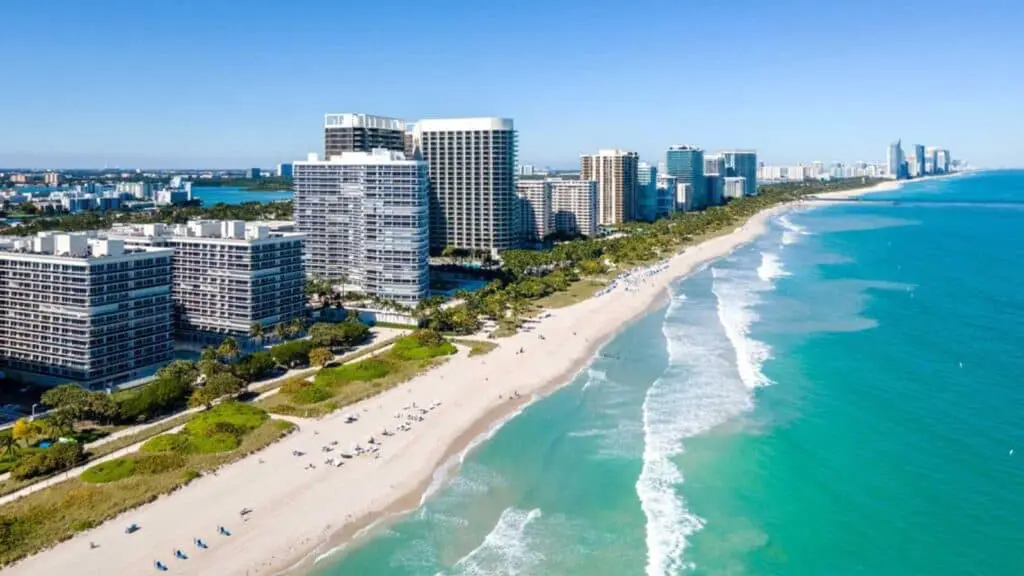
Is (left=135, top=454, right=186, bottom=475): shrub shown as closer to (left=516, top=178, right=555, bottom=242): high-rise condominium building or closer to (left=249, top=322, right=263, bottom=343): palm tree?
(left=249, top=322, right=263, bottom=343): palm tree

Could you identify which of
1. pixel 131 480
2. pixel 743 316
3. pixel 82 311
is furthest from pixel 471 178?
pixel 131 480

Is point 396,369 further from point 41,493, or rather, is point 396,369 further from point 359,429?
point 41,493

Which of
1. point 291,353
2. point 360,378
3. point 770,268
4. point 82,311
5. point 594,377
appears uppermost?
point 82,311

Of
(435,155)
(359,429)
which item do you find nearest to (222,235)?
(359,429)

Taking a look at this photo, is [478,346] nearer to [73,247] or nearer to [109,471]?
[73,247]

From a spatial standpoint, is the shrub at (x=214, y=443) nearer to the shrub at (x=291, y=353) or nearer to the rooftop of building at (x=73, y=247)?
the shrub at (x=291, y=353)

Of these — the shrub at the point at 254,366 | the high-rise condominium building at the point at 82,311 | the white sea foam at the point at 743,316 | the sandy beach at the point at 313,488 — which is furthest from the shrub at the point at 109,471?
the white sea foam at the point at 743,316

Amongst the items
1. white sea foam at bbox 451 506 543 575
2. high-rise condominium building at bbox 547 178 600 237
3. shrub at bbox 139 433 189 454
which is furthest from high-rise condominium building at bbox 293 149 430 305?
high-rise condominium building at bbox 547 178 600 237
